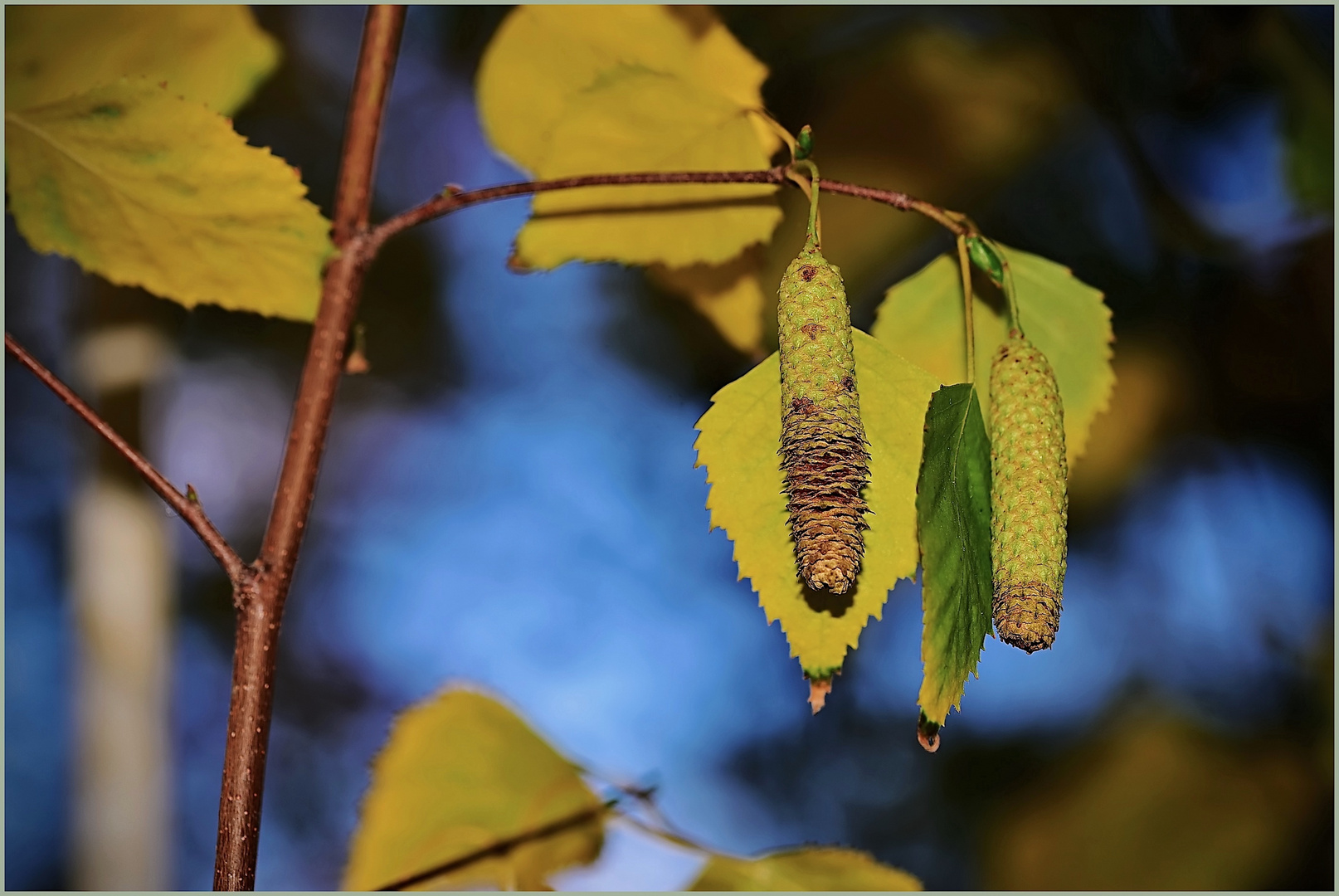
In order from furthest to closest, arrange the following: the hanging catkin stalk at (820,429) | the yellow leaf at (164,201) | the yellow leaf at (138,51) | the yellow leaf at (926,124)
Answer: the yellow leaf at (926,124) < the yellow leaf at (138,51) < the yellow leaf at (164,201) < the hanging catkin stalk at (820,429)

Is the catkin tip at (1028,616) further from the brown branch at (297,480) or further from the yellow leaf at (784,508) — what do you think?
the brown branch at (297,480)

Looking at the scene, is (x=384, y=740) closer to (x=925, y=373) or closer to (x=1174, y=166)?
(x=925, y=373)

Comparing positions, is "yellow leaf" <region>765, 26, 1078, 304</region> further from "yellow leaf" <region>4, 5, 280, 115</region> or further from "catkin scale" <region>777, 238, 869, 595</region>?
"catkin scale" <region>777, 238, 869, 595</region>

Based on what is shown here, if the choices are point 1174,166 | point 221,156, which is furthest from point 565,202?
point 1174,166

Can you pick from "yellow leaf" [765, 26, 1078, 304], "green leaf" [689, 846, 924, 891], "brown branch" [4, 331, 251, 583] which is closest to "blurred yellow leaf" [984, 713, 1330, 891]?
"yellow leaf" [765, 26, 1078, 304]

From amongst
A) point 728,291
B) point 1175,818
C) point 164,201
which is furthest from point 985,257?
point 1175,818

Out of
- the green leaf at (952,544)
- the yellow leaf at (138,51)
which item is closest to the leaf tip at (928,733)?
the green leaf at (952,544)
